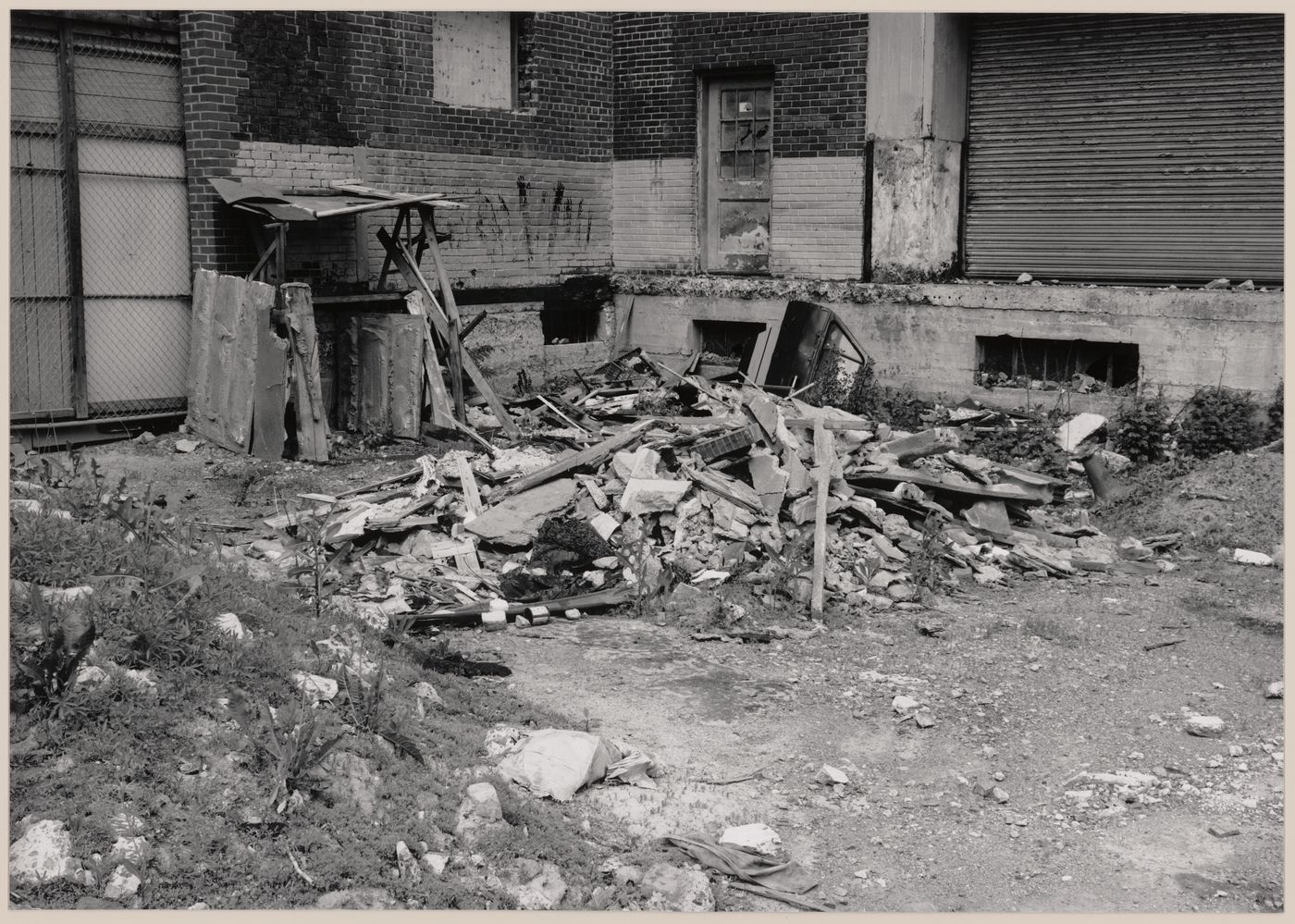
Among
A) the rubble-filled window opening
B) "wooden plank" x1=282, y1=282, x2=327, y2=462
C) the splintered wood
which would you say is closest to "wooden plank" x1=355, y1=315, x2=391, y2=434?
"wooden plank" x1=282, y1=282, x2=327, y2=462

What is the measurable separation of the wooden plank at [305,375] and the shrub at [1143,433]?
720cm

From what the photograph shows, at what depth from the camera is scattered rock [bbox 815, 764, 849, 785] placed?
5770mm

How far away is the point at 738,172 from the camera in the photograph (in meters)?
14.9

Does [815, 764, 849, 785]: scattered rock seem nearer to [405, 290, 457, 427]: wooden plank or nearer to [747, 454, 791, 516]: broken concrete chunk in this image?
[747, 454, 791, 516]: broken concrete chunk

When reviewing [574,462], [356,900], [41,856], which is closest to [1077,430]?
[574,462]

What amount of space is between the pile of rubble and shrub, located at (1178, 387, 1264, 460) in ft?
5.93

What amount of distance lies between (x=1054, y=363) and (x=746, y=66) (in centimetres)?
479

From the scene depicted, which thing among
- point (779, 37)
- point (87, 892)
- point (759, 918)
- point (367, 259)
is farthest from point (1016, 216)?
point (87, 892)

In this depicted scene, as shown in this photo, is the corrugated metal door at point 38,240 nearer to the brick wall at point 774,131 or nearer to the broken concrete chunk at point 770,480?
the broken concrete chunk at point 770,480

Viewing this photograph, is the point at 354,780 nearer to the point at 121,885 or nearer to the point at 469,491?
the point at 121,885

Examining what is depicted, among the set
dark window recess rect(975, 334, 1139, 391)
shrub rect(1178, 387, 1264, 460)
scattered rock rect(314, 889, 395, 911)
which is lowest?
scattered rock rect(314, 889, 395, 911)

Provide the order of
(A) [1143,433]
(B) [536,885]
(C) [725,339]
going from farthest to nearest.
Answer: (C) [725,339], (A) [1143,433], (B) [536,885]

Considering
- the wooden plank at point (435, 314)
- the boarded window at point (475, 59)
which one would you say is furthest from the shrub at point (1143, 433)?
the boarded window at point (475, 59)

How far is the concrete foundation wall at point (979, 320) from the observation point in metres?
11.7
